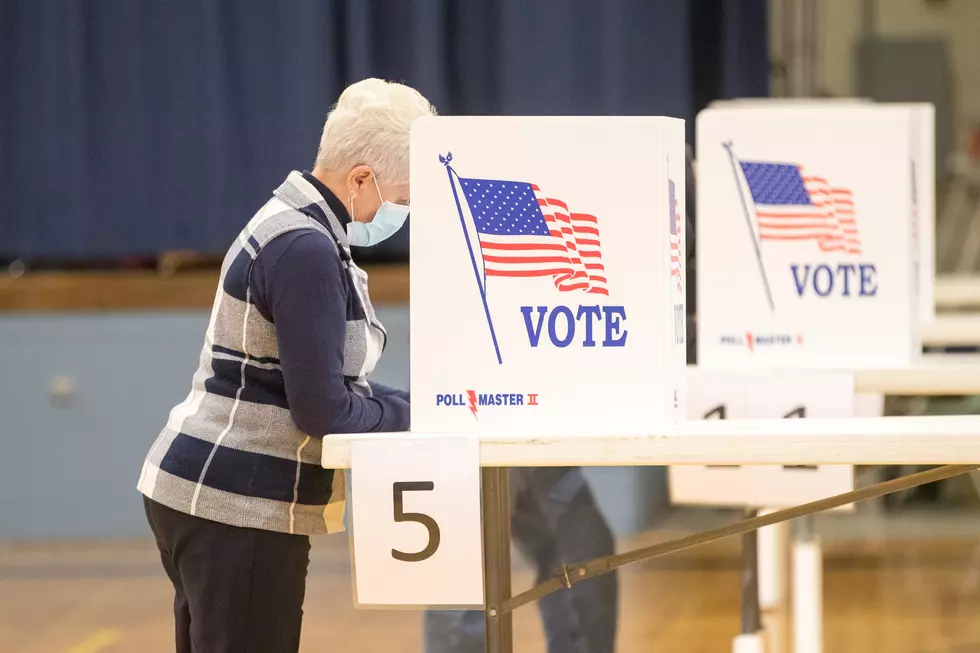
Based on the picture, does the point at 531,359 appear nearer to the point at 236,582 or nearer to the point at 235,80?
the point at 236,582

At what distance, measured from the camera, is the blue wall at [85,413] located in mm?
4262

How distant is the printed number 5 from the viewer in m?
1.27

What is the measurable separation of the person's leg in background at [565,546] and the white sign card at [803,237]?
545 mm

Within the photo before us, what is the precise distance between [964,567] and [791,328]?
241 centimetres

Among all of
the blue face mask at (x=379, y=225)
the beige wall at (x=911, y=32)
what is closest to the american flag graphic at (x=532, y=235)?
the blue face mask at (x=379, y=225)

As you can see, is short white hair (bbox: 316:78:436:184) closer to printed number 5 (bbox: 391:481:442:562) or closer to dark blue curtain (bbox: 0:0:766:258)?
printed number 5 (bbox: 391:481:442:562)

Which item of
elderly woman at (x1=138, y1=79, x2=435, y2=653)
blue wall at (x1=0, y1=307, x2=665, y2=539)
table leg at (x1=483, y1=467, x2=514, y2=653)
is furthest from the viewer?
blue wall at (x1=0, y1=307, x2=665, y2=539)

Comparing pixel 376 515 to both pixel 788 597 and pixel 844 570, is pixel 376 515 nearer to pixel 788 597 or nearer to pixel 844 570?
pixel 788 597

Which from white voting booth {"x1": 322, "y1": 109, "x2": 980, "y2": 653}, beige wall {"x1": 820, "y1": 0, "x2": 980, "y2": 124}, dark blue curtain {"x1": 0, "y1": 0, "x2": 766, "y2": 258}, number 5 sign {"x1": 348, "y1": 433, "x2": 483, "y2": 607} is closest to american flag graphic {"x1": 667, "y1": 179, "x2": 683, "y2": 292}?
white voting booth {"x1": 322, "y1": 109, "x2": 980, "y2": 653}

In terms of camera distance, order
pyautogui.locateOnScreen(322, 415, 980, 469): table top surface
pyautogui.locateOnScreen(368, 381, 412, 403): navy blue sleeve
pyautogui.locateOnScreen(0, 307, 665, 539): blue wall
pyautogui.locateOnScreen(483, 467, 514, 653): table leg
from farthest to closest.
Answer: pyautogui.locateOnScreen(0, 307, 665, 539): blue wall < pyautogui.locateOnScreen(368, 381, 412, 403): navy blue sleeve < pyautogui.locateOnScreen(483, 467, 514, 653): table leg < pyautogui.locateOnScreen(322, 415, 980, 469): table top surface

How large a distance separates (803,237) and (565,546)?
0.78 meters

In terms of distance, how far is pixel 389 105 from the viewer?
4.89 feet

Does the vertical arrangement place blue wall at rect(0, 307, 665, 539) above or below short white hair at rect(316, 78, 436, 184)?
below

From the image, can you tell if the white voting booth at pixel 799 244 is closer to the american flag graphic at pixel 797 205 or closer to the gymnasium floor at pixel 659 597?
the american flag graphic at pixel 797 205
